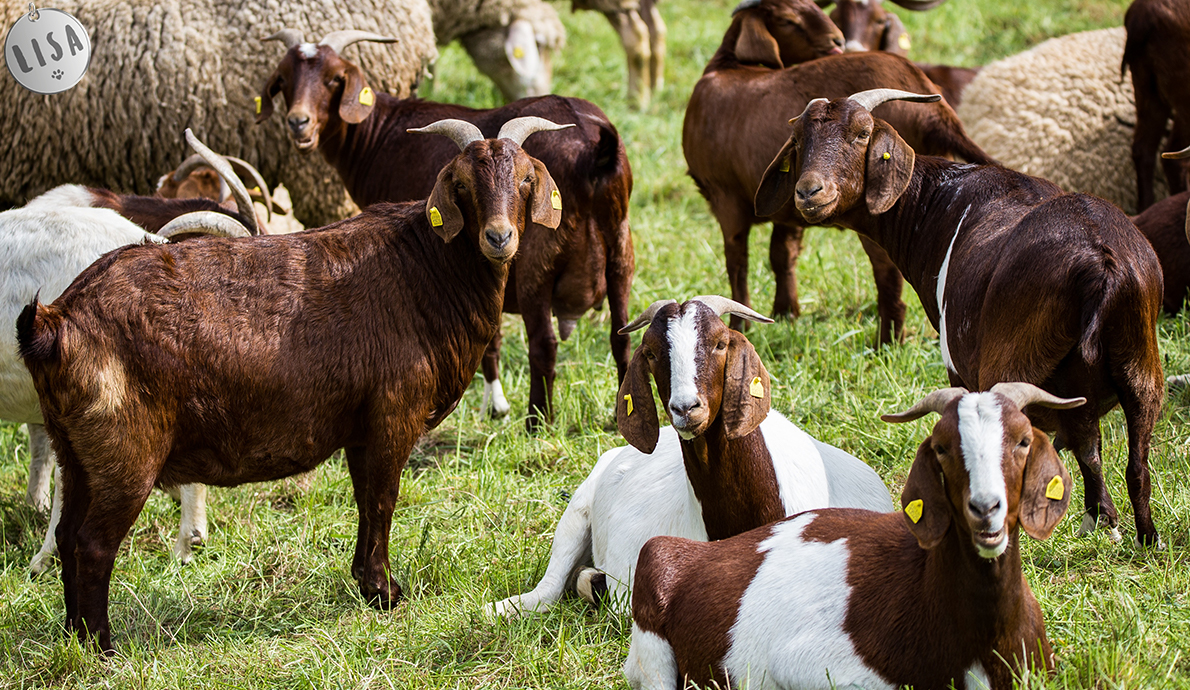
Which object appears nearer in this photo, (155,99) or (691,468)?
(691,468)

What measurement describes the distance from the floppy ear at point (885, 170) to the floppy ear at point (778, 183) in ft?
1.12

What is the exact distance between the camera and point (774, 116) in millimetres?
6551

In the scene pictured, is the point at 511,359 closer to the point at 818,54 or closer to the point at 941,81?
the point at 818,54

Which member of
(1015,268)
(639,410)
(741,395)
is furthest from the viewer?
(1015,268)

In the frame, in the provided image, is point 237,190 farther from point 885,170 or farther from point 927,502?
point 927,502

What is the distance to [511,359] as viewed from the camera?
7098 mm

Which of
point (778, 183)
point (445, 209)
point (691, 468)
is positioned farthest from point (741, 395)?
point (778, 183)

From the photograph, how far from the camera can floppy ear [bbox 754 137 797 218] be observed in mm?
5098

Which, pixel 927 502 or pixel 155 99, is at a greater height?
pixel 155 99

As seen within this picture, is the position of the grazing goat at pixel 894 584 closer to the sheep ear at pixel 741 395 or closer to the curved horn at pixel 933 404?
the curved horn at pixel 933 404

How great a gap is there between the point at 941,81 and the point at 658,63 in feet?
14.8

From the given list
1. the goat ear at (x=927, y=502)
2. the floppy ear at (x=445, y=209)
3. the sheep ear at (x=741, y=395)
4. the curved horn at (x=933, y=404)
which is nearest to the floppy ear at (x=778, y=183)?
the floppy ear at (x=445, y=209)

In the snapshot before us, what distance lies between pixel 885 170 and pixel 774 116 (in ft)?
5.89

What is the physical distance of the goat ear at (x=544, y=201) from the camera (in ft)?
15.0
